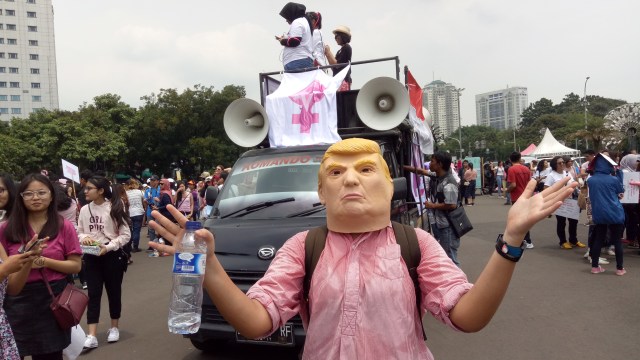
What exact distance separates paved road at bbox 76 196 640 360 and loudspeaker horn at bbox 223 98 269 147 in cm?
252

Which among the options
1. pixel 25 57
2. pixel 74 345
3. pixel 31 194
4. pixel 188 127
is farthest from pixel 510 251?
pixel 25 57

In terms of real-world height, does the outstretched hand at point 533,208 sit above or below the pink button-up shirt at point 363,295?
above

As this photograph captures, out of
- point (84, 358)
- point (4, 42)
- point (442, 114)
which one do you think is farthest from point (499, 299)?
point (4, 42)

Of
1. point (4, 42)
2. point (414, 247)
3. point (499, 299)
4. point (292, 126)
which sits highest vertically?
point (4, 42)

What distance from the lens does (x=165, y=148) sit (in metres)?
37.0

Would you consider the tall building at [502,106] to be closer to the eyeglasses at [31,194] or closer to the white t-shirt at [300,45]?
the white t-shirt at [300,45]

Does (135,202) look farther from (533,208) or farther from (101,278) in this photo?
(533,208)

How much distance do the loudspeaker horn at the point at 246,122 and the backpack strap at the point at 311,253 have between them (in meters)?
4.33

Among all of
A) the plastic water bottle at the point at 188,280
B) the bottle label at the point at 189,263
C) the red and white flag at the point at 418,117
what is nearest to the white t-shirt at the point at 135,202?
the red and white flag at the point at 418,117

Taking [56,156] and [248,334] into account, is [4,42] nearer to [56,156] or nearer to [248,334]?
[56,156]

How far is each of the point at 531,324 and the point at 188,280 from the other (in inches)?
189

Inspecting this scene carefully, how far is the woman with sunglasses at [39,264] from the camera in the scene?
11.4 feet

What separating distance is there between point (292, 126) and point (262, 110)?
432 mm

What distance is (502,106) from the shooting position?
423 feet
